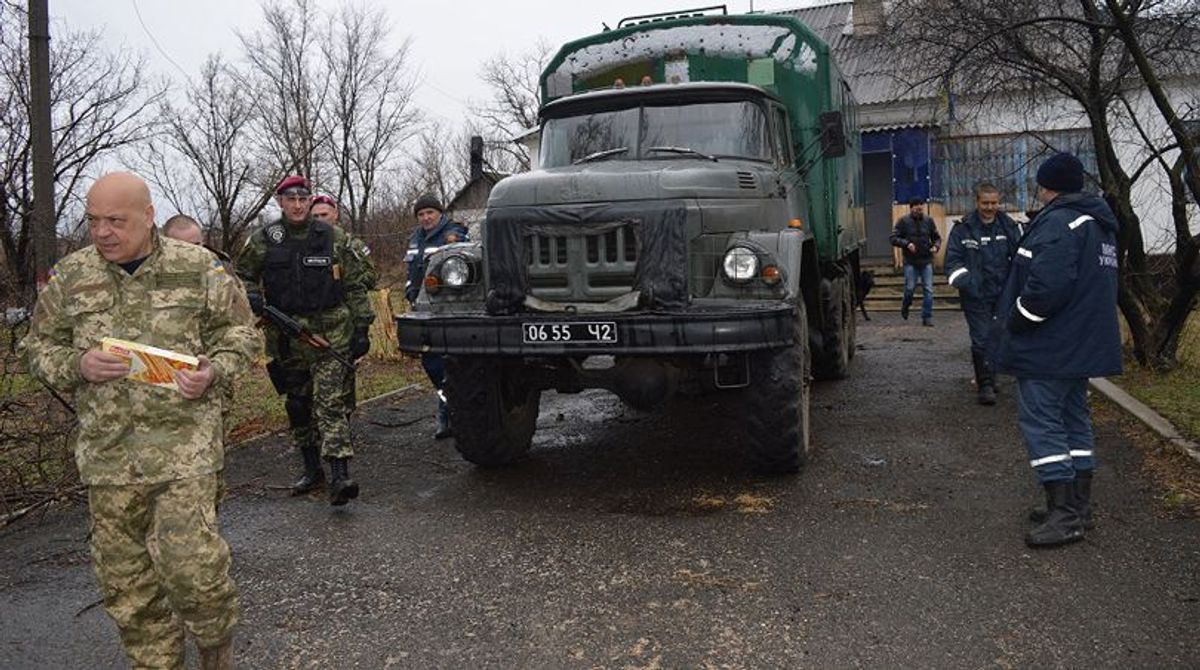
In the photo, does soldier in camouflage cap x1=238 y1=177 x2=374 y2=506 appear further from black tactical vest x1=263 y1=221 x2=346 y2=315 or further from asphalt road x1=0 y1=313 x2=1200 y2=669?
asphalt road x1=0 y1=313 x2=1200 y2=669

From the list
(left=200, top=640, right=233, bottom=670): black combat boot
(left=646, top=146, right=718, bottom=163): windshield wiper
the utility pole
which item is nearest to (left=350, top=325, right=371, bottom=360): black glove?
(left=646, top=146, right=718, bottom=163): windshield wiper

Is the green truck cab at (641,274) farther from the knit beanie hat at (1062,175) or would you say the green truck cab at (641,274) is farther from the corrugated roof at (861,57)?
the corrugated roof at (861,57)

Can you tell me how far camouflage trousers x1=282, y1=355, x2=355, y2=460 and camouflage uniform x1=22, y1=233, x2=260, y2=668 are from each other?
226 cm

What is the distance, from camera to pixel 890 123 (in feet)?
66.3

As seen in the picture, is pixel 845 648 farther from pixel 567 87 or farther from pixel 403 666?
pixel 567 87

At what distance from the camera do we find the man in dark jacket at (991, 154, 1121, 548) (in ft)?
14.8

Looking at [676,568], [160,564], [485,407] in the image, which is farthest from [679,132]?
[160,564]

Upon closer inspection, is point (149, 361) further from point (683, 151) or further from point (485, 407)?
point (683, 151)

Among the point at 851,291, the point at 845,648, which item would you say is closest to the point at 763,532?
the point at 845,648

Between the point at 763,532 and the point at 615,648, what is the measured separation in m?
1.51

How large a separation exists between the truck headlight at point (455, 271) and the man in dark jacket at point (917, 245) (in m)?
8.90

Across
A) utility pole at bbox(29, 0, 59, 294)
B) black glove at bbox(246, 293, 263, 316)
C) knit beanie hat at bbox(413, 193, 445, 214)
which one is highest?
utility pole at bbox(29, 0, 59, 294)

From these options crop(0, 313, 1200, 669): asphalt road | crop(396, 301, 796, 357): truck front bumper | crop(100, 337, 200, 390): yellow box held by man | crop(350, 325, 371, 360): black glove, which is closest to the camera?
→ crop(100, 337, 200, 390): yellow box held by man

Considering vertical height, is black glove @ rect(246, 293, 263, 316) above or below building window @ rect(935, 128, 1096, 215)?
below
